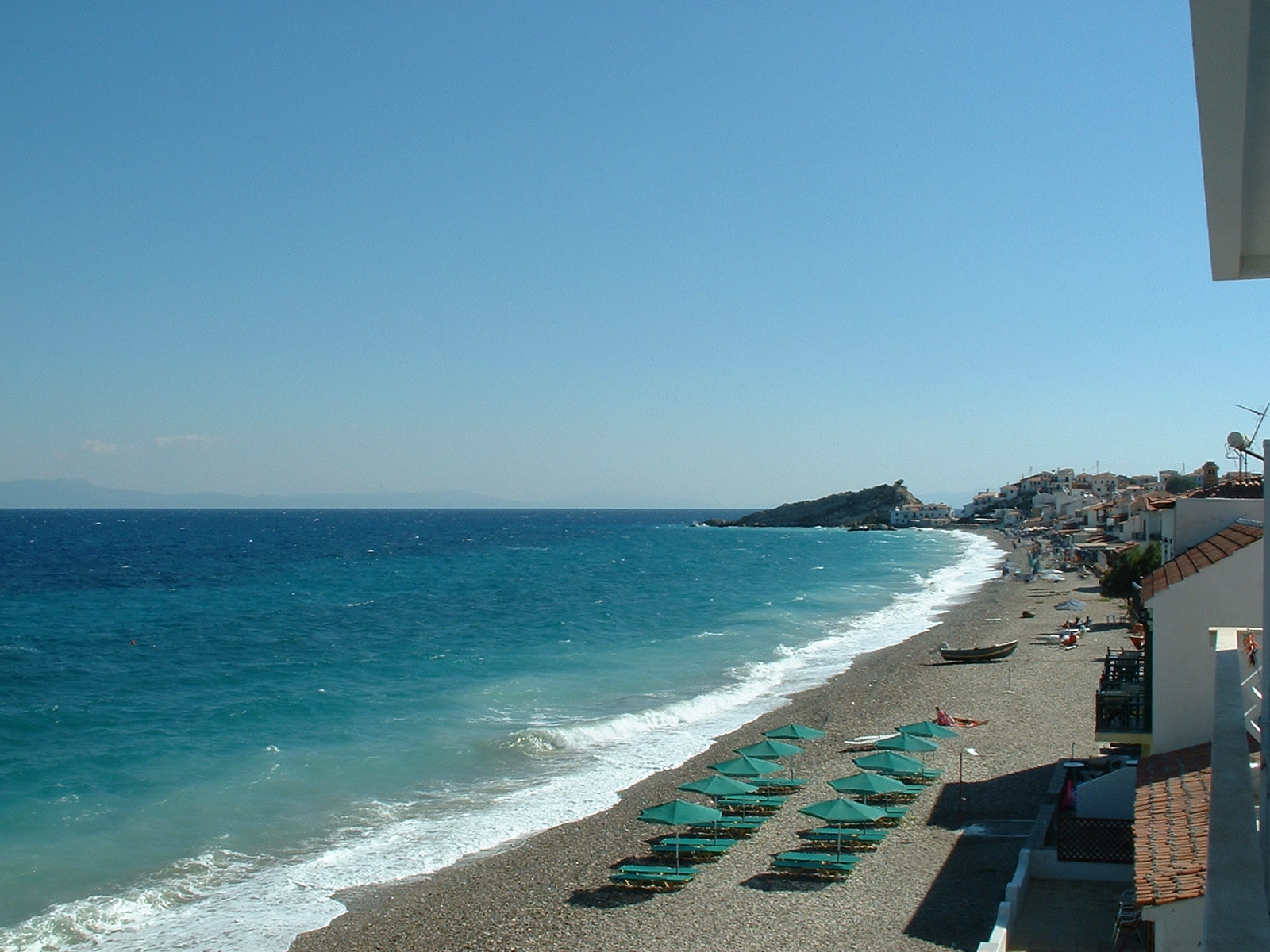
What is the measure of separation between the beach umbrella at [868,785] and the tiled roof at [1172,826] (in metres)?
7.13

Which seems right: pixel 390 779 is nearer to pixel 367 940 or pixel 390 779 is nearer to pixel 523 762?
pixel 523 762

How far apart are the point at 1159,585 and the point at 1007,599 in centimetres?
4994

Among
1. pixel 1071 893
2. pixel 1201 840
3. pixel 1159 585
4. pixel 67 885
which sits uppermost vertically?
pixel 1159 585

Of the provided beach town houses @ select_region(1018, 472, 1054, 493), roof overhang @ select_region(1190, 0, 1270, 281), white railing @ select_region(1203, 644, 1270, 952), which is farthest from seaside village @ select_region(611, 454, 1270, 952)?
beach town houses @ select_region(1018, 472, 1054, 493)

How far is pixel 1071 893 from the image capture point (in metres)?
14.0

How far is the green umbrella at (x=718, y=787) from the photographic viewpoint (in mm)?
19078

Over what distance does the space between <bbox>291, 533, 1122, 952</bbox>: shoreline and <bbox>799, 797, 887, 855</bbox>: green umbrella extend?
622 mm

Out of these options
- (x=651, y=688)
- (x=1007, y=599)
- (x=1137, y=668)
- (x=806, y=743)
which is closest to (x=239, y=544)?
(x=1007, y=599)

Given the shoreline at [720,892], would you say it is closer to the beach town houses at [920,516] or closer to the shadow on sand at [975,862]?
the shadow on sand at [975,862]

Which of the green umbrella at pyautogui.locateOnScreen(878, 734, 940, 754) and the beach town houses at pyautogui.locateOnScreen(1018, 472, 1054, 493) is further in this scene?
the beach town houses at pyautogui.locateOnScreen(1018, 472, 1054, 493)

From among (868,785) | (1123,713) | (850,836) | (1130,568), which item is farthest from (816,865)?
(1130,568)

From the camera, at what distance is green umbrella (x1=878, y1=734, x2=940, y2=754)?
2162cm

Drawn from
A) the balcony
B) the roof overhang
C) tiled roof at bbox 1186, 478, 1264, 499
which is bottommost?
the balcony

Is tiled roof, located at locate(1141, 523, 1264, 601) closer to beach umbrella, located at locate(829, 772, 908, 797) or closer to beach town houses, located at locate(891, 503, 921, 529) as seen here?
beach umbrella, located at locate(829, 772, 908, 797)
